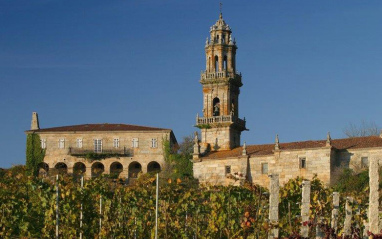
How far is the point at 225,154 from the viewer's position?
190ft

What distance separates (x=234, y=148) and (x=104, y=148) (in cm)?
1287

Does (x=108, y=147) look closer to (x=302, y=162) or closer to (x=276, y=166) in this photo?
(x=276, y=166)

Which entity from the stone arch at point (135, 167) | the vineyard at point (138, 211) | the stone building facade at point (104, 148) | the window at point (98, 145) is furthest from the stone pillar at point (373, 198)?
the window at point (98, 145)

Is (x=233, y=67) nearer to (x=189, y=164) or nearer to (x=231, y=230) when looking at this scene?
(x=189, y=164)

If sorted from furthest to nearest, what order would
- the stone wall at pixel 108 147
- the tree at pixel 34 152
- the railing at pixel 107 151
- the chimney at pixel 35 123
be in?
the chimney at pixel 35 123 → the railing at pixel 107 151 → the stone wall at pixel 108 147 → the tree at pixel 34 152

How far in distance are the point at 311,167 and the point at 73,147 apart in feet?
75.8

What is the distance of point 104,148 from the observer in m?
67.8

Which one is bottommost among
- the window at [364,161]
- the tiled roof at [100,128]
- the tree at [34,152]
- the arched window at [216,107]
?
the window at [364,161]

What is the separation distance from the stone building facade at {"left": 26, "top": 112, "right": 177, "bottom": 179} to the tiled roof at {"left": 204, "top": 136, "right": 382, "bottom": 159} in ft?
Result: 29.8

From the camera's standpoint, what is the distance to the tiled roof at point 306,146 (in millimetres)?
51719

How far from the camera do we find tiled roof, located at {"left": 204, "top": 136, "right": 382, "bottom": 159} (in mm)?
51719

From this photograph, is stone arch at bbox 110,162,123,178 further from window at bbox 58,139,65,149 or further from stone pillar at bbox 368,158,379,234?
stone pillar at bbox 368,158,379,234

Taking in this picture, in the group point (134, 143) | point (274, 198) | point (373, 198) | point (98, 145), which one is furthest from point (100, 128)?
point (373, 198)

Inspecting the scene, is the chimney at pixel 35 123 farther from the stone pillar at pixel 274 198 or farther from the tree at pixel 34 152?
the stone pillar at pixel 274 198
